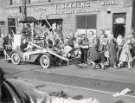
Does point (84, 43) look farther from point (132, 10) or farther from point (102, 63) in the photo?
point (132, 10)

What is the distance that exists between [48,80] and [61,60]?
3.77 metres

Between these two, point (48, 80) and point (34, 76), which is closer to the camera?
point (48, 80)

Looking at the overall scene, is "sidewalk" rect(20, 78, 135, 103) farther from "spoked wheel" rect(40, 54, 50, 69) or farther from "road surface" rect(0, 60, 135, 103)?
"spoked wheel" rect(40, 54, 50, 69)

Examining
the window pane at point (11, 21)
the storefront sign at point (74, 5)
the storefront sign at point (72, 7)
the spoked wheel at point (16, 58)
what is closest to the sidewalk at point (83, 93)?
the spoked wheel at point (16, 58)

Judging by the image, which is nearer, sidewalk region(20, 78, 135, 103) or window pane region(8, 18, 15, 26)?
sidewalk region(20, 78, 135, 103)

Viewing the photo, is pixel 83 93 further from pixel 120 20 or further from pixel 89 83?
pixel 120 20

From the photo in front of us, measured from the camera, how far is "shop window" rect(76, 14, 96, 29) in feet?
57.2

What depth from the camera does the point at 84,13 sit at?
58.6 ft

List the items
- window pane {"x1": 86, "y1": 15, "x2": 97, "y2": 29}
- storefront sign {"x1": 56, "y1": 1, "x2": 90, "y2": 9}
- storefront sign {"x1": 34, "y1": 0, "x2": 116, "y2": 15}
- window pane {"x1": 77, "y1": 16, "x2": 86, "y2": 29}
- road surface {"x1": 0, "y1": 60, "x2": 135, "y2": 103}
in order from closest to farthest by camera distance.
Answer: road surface {"x1": 0, "y1": 60, "x2": 135, "y2": 103}, storefront sign {"x1": 34, "y1": 0, "x2": 116, "y2": 15}, window pane {"x1": 86, "y1": 15, "x2": 97, "y2": 29}, storefront sign {"x1": 56, "y1": 1, "x2": 90, "y2": 9}, window pane {"x1": 77, "y1": 16, "x2": 86, "y2": 29}

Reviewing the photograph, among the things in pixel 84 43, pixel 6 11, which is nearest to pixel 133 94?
pixel 84 43

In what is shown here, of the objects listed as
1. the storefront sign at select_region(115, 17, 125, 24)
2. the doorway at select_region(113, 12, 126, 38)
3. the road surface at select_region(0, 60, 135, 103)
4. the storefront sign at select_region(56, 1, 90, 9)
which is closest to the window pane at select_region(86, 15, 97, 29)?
the storefront sign at select_region(56, 1, 90, 9)

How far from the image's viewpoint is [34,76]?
976cm

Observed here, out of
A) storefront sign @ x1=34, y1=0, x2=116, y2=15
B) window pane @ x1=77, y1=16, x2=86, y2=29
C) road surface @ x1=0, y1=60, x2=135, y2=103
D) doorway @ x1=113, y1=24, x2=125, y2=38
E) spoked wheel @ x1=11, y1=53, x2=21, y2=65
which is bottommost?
road surface @ x1=0, y1=60, x2=135, y2=103

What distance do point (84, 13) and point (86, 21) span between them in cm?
63
